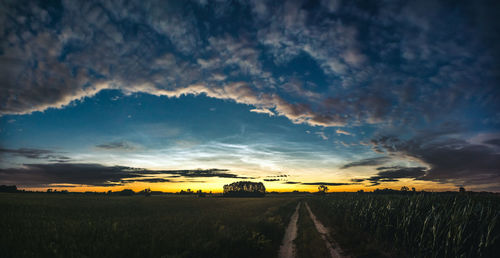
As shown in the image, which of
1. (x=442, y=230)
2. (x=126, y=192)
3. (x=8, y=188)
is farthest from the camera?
(x=126, y=192)

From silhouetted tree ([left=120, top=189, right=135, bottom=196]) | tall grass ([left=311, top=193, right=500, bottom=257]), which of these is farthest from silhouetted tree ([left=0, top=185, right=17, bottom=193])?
tall grass ([left=311, top=193, right=500, bottom=257])

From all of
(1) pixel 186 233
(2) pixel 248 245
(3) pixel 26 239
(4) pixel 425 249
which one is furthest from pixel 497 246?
(3) pixel 26 239

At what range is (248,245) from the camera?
13.1 meters

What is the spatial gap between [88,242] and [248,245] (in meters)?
7.75

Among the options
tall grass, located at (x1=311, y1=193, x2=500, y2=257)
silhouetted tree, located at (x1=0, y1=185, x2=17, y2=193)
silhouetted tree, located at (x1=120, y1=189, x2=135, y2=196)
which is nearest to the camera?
tall grass, located at (x1=311, y1=193, x2=500, y2=257)

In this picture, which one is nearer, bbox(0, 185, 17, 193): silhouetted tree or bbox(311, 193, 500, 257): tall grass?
bbox(311, 193, 500, 257): tall grass

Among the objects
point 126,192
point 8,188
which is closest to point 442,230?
point 8,188

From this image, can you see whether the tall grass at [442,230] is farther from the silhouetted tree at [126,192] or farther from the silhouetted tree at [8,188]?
the silhouetted tree at [126,192]

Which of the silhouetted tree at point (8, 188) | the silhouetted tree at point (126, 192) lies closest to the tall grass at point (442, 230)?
the silhouetted tree at point (8, 188)

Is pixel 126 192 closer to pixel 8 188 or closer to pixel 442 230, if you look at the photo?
pixel 8 188

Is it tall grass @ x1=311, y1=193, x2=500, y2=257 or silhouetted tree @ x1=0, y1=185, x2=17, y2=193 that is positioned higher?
tall grass @ x1=311, y1=193, x2=500, y2=257

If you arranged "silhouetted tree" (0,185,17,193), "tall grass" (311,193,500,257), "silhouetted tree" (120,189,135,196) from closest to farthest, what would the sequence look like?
"tall grass" (311,193,500,257) → "silhouetted tree" (0,185,17,193) → "silhouetted tree" (120,189,135,196)

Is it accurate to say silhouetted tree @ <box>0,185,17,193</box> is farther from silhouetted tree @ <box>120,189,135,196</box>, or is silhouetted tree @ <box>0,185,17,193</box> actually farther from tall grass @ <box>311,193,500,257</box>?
tall grass @ <box>311,193,500,257</box>

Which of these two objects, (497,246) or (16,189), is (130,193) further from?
(497,246)
